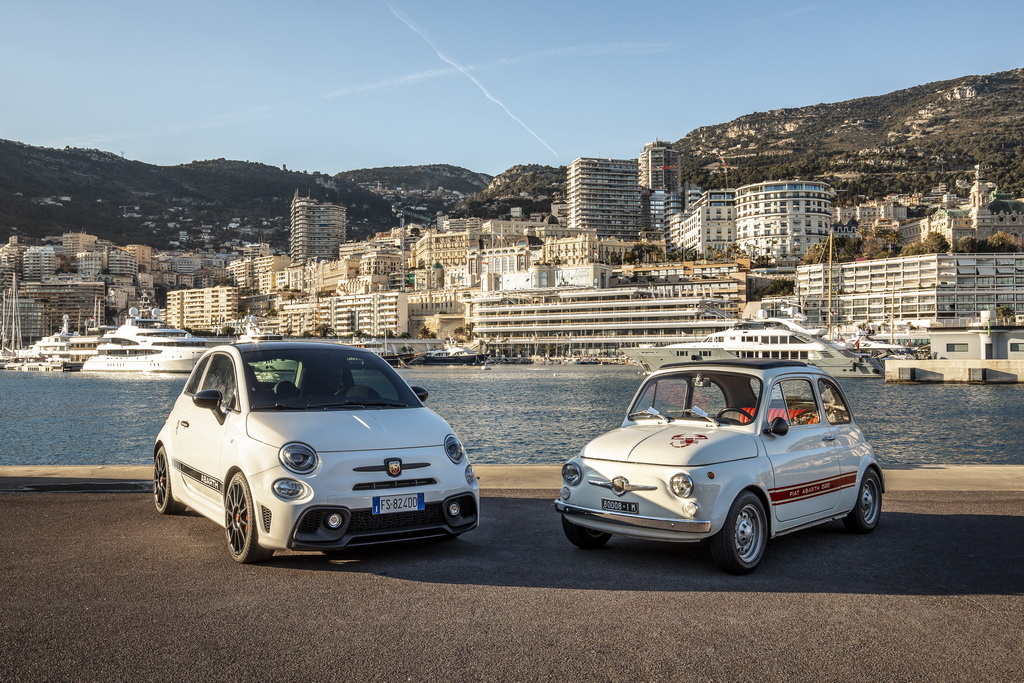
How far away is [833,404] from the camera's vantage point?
292 inches

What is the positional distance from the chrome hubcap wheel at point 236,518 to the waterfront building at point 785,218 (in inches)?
7354

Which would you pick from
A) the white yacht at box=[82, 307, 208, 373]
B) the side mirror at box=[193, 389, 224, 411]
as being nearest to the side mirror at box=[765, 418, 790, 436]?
the side mirror at box=[193, 389, 224, 411]

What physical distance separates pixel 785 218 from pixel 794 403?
191 meters

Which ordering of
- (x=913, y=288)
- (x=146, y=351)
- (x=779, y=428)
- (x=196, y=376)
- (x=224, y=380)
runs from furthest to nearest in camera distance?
(x=913, y=288) → (x=146, y=351) → (x=196, y=376) → (x=224, y=380) → (x=779, y=428)

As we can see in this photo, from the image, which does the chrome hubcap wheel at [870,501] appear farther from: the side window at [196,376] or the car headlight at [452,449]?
the side window at [196,376]

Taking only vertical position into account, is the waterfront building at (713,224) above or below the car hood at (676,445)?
above

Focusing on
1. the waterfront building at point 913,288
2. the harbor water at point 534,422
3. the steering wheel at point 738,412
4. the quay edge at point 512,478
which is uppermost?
the waterfront building at point 913,288

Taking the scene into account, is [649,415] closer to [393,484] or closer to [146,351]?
[393,484]

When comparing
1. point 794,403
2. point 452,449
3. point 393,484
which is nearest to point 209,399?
point 393,484

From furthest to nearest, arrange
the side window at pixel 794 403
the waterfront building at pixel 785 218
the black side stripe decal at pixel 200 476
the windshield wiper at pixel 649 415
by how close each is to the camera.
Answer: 1. the waterfront building at pixel 785 218
2. the windshield wiper at pixel 649 415
3. the side window at pixel 794 403
4. the black side stripe decal at pixel 200 476

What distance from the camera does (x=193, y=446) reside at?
7188 mm

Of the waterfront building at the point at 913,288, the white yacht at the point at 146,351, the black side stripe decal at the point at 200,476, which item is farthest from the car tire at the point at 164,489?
the waterfront building at the point at 913,288

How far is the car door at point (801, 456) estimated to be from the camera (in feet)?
21.2

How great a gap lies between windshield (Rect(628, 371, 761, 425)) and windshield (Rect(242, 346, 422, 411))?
208 centimetres
